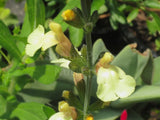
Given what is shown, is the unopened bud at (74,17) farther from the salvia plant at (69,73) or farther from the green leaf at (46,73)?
the green leaf at (46,73)

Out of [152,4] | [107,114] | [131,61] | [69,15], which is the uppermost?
[69,15]

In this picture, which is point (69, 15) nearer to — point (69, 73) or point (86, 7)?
point (86, 7)

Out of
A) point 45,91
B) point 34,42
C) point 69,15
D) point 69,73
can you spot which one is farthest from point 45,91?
point 69,15

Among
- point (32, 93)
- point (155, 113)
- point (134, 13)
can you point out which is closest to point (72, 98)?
point (32, 93)

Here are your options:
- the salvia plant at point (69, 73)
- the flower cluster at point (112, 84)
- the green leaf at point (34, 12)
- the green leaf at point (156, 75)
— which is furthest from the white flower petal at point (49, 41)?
the green leaf at point (156, 75)

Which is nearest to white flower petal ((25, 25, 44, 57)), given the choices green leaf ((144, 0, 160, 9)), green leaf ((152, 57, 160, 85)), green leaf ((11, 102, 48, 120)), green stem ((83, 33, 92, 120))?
green stem ((83, 33, 92, 120))
